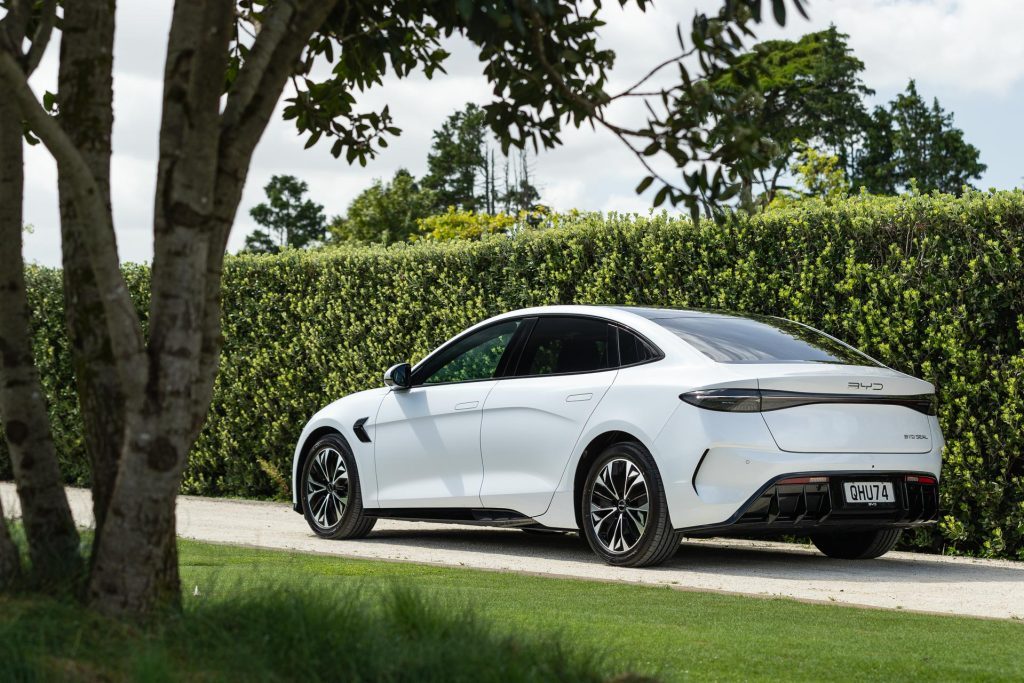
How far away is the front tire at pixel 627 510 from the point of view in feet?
28.0

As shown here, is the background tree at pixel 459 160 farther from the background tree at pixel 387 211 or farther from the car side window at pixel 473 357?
the car side window at pixel 473 357

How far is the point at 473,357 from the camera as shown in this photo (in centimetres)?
1034

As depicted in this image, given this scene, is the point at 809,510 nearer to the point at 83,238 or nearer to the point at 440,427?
the point at 440,427

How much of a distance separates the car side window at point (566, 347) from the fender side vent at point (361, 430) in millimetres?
1541

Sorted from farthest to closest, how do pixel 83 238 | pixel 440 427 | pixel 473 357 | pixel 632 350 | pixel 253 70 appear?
pixel 473 357
pixel 440 427
pixel 632 350
pixel 83 238
pixel 253 70

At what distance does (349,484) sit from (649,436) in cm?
319

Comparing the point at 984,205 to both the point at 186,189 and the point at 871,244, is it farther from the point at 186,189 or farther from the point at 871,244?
the point at 186,189

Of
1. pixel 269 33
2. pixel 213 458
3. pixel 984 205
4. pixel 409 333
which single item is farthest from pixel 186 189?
pixel 213 458

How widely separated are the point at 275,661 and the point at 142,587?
64 cm

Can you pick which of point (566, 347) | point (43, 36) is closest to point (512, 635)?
point (43, 36)

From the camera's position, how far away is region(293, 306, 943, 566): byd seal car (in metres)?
8.21

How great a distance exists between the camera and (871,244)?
10.3 m

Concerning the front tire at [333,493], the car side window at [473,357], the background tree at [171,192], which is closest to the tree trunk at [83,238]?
the background tree at [171,192]

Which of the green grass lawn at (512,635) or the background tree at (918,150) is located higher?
the background tree at (918,150)
